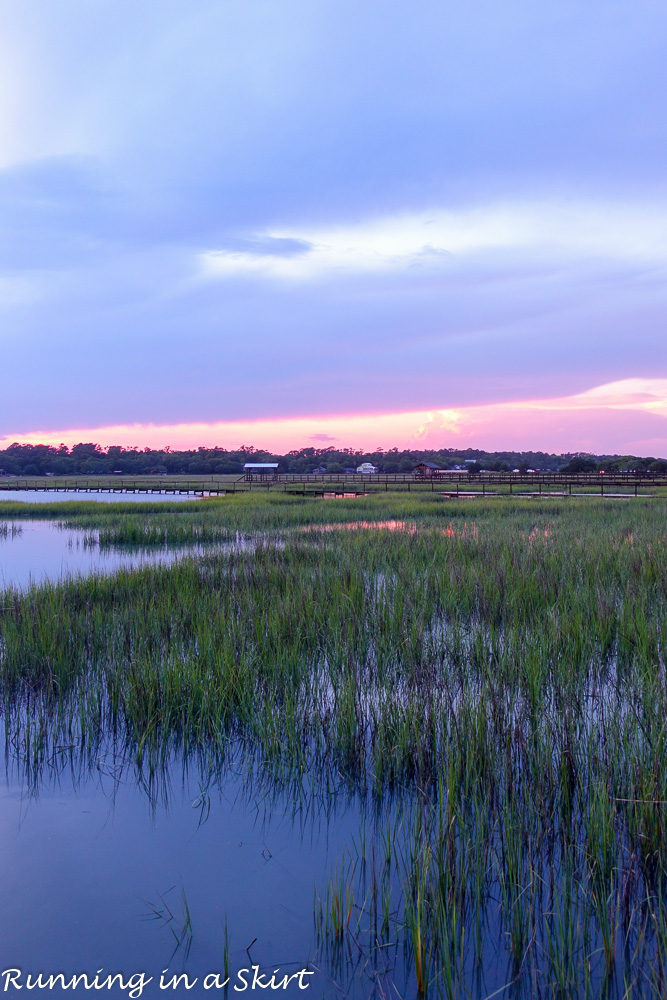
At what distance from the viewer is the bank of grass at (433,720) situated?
280 cm

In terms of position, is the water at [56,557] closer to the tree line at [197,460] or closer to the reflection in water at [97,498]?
the reflection in water at [97,498]

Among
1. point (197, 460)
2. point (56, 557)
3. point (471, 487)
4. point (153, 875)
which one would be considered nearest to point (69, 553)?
point (56, 557)

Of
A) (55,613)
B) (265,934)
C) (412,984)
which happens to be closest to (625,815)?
(412,984)

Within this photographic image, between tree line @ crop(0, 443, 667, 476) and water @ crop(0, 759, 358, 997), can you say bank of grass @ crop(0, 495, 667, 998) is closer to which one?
water @ crop(0, 759, 358, 997)

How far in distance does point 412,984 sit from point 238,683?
10.0 feet

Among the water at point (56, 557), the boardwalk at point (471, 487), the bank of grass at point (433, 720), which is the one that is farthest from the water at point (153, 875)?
the boardwalk at point (471, 487)

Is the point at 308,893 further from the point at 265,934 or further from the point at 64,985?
the point at 64,985

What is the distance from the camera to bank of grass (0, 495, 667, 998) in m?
2.80

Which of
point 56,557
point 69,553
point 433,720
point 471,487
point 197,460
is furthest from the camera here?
point 197,460

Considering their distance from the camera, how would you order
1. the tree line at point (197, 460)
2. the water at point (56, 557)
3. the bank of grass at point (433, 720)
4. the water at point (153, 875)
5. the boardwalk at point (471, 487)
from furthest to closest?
the tree line at point (197, 460)
the boardwalk at point (471, 487)
the water at point (56, 557)
the water at point (153, 875)
the bank of grass at point (433, 720)

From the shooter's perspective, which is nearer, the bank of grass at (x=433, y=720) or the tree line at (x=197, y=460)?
the bank of grass at (x=433, y=720)

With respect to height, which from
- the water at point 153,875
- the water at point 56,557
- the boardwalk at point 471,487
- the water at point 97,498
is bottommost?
the water at point 153,875

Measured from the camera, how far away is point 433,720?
439cm

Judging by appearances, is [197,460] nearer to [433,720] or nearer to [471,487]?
[471,487]
